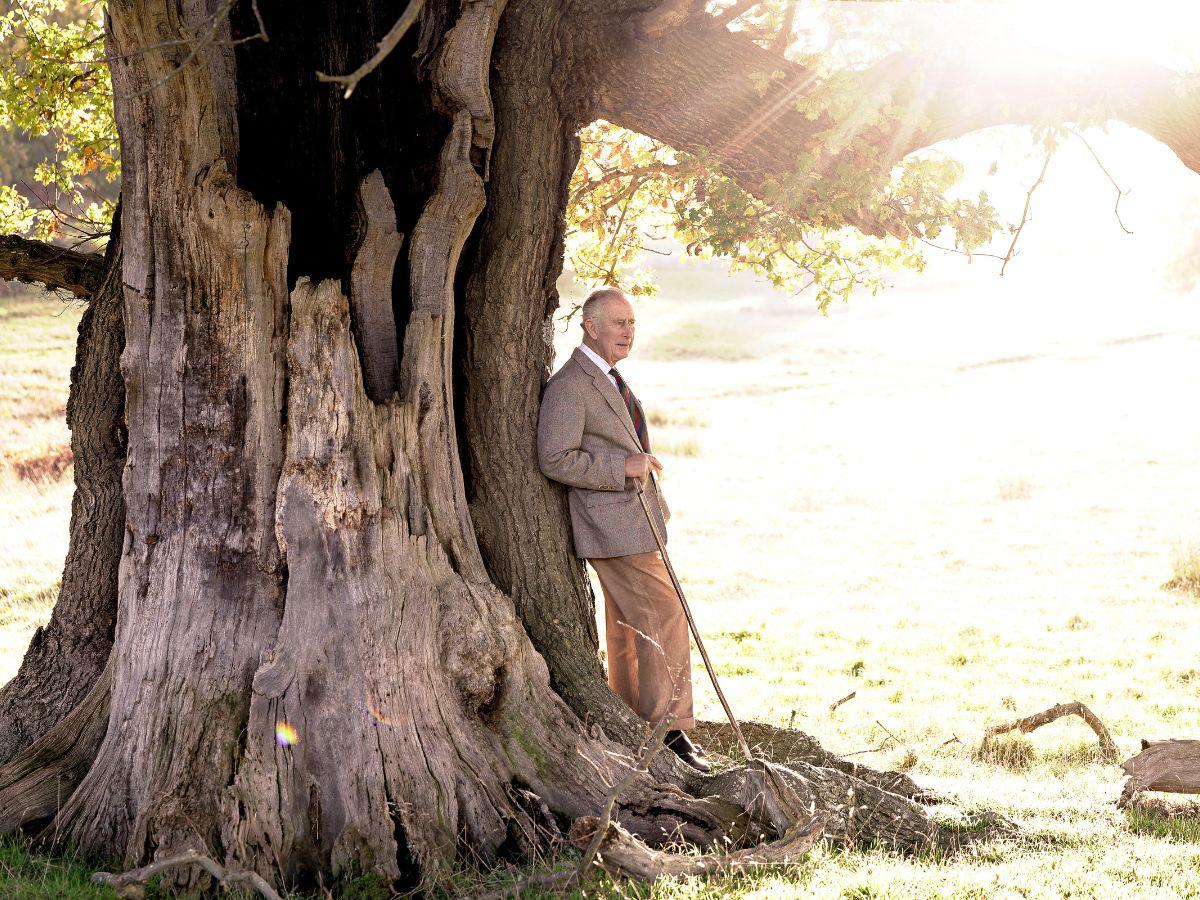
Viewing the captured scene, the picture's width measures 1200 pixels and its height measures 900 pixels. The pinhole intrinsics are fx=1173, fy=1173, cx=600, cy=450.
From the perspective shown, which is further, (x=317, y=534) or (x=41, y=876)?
(x=317, y=534)

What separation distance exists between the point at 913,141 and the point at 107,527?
15.4ft

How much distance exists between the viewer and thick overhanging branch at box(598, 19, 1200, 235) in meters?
5.89

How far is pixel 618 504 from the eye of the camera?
19.8 feet

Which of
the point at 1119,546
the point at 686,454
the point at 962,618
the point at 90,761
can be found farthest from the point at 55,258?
the point at 686,454

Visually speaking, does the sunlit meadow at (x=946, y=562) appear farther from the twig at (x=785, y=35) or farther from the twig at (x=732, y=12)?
the twig at (x=732, y=12)

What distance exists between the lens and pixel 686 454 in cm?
2761

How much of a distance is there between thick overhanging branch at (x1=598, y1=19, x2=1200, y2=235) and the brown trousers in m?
2.18

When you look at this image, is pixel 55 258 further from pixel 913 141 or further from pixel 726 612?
pixel 726 612

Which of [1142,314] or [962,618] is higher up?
[1142,314]

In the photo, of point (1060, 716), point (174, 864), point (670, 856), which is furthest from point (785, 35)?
point (174, 864)

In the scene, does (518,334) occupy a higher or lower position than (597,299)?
lower

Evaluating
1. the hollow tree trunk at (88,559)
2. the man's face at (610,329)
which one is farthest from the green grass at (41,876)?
the man's face at (610,329)

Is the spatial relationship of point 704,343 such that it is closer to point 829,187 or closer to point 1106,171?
point 1106,171

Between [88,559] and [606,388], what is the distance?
2822 mm
